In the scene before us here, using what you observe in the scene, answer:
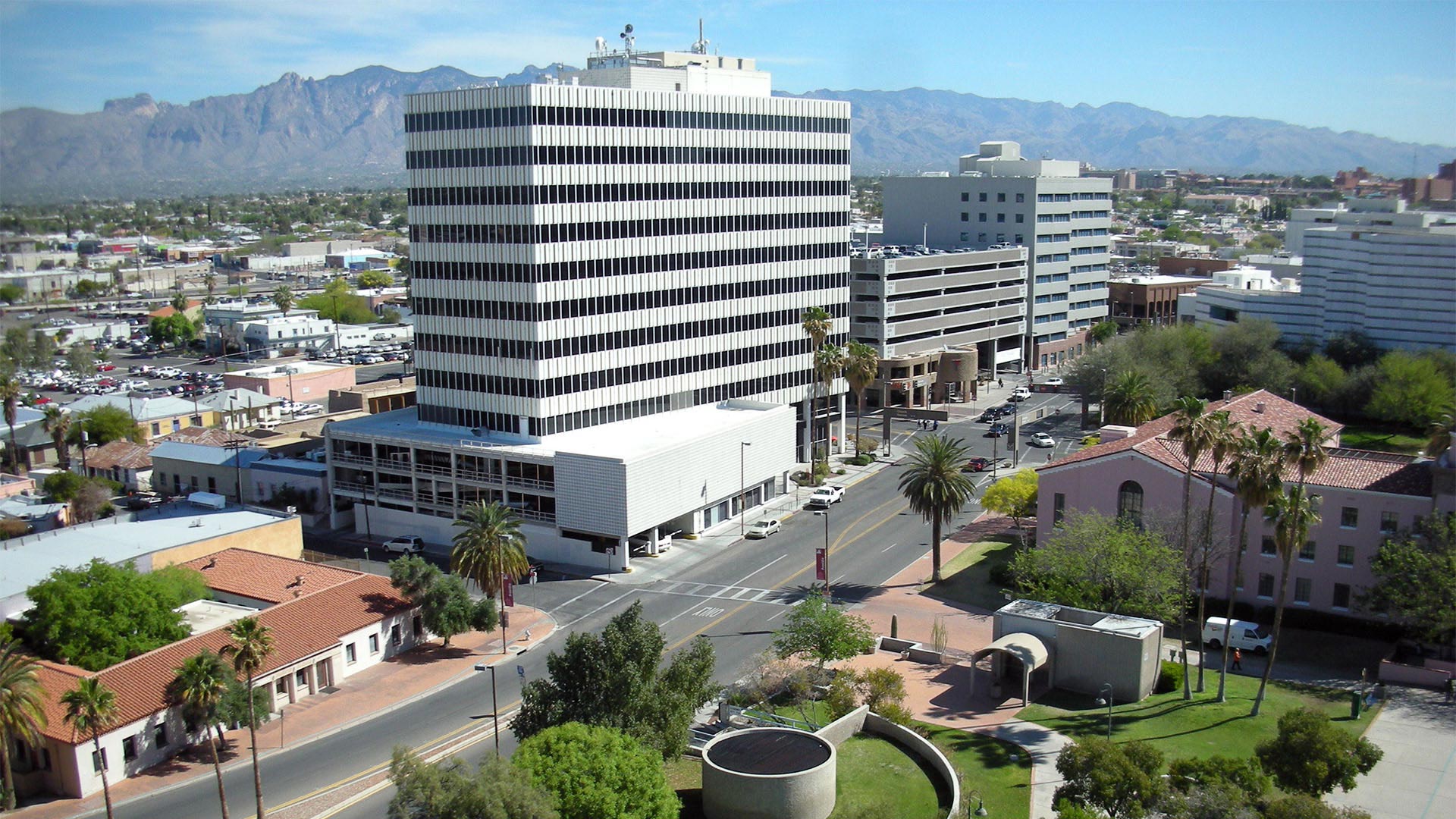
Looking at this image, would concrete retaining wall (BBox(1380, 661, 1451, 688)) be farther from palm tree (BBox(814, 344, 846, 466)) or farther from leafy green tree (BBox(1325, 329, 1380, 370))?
leafy green tree (BBox(1325, 329, 1380, 370))

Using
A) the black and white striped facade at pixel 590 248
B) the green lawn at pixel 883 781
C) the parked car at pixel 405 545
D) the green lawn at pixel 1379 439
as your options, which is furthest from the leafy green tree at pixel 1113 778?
the green lawn at pixel 1379 439

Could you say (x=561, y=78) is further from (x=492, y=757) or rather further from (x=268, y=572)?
(x=492, y=757)

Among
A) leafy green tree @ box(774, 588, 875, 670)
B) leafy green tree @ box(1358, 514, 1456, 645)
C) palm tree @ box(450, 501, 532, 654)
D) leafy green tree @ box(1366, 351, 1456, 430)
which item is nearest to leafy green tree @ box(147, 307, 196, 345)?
palm tree @ box(450, 501, 532, 654)

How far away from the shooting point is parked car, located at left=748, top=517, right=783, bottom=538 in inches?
3479

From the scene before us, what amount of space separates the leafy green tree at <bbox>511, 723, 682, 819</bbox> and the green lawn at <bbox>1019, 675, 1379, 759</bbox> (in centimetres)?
2218

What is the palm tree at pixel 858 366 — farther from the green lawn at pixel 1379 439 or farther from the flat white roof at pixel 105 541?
the flat white roof at pixel 105 541

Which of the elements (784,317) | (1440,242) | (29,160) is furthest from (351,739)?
(1440,242)

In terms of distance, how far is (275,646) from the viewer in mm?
56875

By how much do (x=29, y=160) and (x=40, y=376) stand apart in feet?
497

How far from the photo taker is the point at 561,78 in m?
99.8

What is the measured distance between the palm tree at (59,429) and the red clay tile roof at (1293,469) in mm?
88541

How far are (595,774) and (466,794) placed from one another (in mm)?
5373

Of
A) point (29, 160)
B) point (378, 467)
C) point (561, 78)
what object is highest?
point (561, 78)

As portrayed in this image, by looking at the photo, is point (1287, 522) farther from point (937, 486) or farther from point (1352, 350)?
point (1352, 350)
